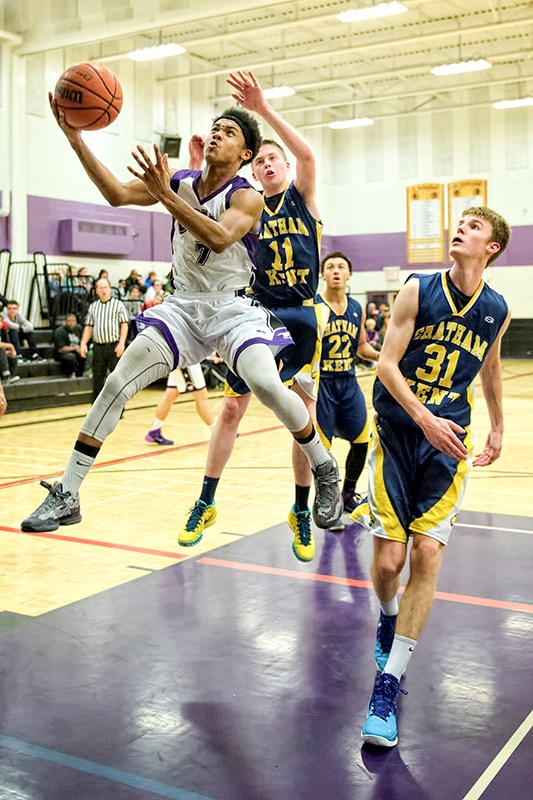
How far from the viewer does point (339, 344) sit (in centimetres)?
627

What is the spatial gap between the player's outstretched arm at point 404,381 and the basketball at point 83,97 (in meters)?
1.54

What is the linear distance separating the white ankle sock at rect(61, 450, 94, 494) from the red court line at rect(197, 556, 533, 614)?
1.61 m

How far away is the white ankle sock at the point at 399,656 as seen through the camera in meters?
3.16

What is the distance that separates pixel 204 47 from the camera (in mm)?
19750

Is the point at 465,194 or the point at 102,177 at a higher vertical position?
the point at 465,194

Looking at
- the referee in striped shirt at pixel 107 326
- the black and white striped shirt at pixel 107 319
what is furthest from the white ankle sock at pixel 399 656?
the black and white striped shirt at pixel 107 319

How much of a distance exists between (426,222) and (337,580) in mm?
20405

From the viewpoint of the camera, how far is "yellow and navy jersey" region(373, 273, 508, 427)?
332 centimetres

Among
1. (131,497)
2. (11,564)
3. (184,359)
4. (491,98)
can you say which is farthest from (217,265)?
(491,98)

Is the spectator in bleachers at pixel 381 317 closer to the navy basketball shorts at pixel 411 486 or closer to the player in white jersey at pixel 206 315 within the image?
the player in white jersey at pixel 206 315

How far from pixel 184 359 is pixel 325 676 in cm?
146

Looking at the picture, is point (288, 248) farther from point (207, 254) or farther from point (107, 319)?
point (107, 319)

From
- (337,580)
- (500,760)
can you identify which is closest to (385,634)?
(500,760)

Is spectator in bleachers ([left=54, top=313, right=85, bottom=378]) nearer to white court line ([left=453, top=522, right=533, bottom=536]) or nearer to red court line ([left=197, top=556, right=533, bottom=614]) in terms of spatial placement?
white court line ([left=453, top=522, right=533, bottom=536])
